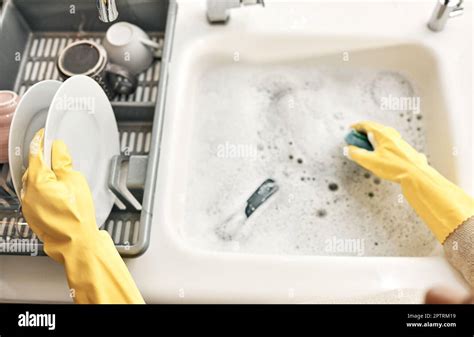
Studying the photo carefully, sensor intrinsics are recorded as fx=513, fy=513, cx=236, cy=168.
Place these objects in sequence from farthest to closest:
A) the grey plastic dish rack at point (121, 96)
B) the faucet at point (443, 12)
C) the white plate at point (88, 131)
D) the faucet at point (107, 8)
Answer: the faucet at point (443, 12) → the grey plastic dish rack at point (121, 96) → the white plate at point (88, 131) → the faucet at point (107, 8)

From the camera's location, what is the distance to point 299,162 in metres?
1.12

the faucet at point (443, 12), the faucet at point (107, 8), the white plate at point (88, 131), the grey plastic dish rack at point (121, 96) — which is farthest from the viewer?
the faucet at point (443, 12)

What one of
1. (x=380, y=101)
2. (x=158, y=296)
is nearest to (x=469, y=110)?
(x=380, y=101)

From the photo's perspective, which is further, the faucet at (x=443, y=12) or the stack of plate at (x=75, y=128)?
the faucet at (x=443, y=12)

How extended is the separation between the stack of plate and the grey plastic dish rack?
3 centimetres

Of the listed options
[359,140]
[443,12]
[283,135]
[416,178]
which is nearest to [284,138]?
[283,135]

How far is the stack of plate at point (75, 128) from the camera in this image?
84 cm

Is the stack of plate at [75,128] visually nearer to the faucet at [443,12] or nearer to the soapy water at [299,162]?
the soapy water at [299,162]

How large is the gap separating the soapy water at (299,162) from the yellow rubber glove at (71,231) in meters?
0.22

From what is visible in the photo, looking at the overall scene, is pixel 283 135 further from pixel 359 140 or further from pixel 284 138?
pixel 359 140

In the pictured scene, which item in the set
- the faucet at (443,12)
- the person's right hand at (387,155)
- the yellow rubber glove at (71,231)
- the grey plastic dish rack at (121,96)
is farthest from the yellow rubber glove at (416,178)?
the yellow rubber glove at (71,231)

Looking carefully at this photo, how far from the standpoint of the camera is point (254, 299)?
0.90m

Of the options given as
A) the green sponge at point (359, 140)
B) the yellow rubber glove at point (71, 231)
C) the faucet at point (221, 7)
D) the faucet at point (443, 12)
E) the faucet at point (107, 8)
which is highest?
the faucet at point (221, 7)

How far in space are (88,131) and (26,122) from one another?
0.12 m
